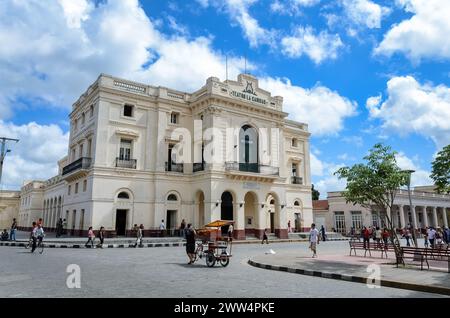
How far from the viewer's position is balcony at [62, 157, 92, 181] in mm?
27000

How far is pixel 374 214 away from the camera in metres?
41.8

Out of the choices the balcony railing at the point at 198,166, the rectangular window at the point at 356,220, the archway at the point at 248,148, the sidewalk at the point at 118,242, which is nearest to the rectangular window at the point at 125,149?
the balcony railing at the point at 198,166

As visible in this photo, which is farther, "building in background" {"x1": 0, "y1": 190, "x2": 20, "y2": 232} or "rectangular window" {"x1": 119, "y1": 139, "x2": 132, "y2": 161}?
"building in background" {"x1": 0, "y1": 190, "x2": 20, "y2": 232}

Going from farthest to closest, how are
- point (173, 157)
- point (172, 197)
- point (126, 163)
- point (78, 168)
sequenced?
point (173, 157) < point (172, 197) < point (78, 168) < point (126, 163)

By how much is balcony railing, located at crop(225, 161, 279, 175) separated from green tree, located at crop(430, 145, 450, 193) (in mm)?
17160

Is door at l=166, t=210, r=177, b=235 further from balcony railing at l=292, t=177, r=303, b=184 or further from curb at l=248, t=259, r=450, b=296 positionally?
curb at l=248, t=259, r=450, b=296

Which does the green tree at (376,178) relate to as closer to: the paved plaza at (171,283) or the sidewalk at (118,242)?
the paved plaza at (171,283)

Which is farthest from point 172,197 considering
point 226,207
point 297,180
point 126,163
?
point 297,180

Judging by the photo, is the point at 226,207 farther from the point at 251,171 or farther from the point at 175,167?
the point at 175,167

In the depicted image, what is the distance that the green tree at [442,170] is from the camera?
12.7 meters

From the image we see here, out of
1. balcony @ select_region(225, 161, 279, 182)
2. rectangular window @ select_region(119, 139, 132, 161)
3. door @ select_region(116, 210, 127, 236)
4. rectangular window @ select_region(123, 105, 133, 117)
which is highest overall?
rectangular window @ select_region(123, 105, 133, 117)

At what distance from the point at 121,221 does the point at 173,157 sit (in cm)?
681

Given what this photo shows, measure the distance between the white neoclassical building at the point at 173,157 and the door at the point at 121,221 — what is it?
0.08m

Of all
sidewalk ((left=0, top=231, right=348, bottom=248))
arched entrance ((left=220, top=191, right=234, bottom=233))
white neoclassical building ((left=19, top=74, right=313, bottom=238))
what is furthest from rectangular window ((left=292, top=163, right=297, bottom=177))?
arched entrance ((left=220, top=191, right=234, bottom=233))
